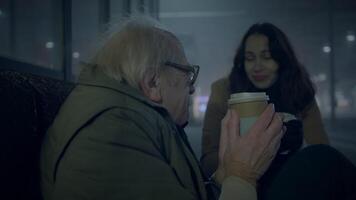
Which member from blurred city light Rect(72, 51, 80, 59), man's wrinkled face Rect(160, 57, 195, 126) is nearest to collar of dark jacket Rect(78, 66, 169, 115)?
man's wrinkled face Rect(160, 57, 195, 126)

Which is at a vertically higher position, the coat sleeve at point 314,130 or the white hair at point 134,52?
the white hair at point 134,52

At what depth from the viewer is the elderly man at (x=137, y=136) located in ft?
3.43

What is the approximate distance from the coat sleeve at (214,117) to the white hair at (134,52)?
1.09m

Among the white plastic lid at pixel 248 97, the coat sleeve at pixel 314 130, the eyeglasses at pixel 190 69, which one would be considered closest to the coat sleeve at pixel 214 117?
the coat sleeve at pixel 314 130

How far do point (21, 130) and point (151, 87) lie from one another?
385 mm

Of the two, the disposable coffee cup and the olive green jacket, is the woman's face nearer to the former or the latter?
the disposable coffee cup

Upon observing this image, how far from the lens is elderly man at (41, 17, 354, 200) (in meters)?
1.05

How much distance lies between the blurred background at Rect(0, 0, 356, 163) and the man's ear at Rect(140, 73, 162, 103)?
10.2 inches

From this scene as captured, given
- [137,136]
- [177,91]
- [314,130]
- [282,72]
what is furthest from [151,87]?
[282,72]

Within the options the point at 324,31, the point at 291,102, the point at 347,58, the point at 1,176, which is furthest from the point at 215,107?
the point at 347,58

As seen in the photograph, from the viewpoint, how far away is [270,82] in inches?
105

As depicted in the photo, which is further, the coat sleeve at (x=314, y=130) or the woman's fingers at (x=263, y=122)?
the coat sleeve at (x=314, y=130)

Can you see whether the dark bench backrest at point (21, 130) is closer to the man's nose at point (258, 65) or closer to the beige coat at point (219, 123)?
the beige coat at point (219, 123)

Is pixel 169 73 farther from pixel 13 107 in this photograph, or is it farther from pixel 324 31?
pixel 324 31
